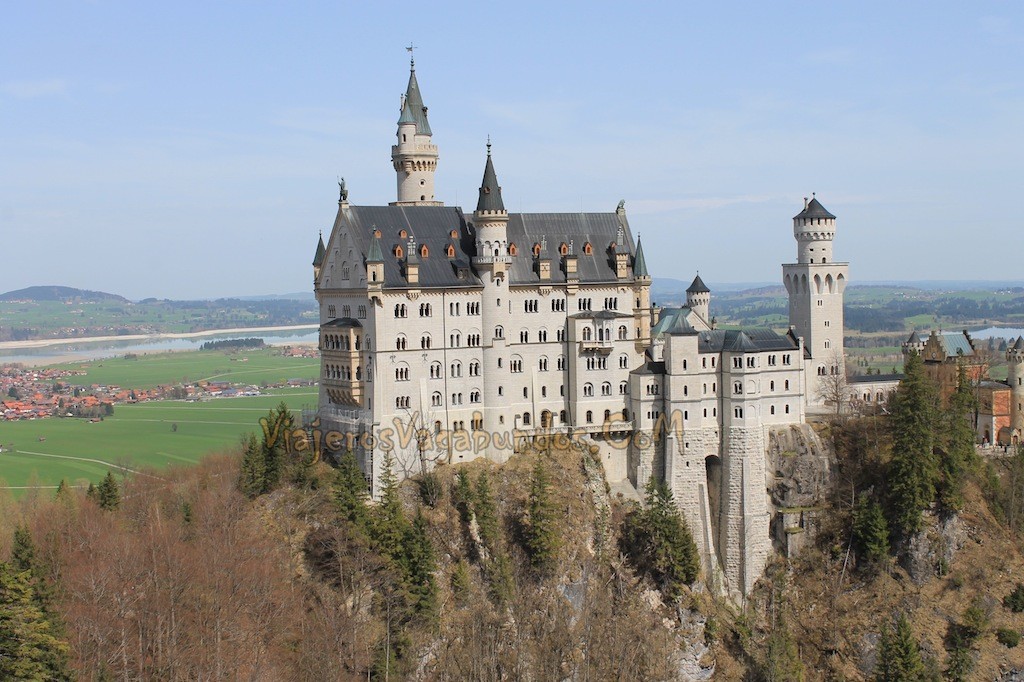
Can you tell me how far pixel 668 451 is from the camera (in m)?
94.9

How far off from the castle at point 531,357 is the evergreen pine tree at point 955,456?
10531 mm

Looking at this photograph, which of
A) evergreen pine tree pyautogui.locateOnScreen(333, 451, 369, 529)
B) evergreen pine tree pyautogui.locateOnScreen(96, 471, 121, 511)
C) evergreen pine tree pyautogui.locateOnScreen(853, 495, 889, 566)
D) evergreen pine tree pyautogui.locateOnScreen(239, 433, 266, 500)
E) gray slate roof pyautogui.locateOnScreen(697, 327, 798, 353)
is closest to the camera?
evergreen pine tree pyautogui.locateOnScreen(333, 451, 369, 529)

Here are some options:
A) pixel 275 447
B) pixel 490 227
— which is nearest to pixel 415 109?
pixel 490 227

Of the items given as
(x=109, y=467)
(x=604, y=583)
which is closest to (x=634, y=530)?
(x=604, y=583)

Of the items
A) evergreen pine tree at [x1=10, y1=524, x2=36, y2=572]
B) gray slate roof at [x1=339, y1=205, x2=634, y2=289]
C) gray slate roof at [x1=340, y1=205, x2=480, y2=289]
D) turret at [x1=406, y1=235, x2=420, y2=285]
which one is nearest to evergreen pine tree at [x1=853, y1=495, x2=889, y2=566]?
gray slate roof at [x1=339, y1=205, x2=634, y2=289]

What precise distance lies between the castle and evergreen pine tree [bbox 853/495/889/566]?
260 inches

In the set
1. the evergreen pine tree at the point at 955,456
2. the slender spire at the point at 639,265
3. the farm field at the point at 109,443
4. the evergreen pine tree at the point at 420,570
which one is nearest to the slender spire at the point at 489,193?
the slender spire at the point at 639,265

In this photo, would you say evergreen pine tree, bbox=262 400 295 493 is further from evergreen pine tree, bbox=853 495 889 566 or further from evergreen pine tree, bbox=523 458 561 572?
evergreen pine tree, bbox=853 495 889 566

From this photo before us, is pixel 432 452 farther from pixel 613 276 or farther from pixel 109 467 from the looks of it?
pixel 109 467

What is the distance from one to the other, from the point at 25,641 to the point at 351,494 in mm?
23570

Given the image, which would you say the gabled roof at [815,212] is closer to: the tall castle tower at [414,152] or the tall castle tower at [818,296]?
the tall castle tower at [818,296]

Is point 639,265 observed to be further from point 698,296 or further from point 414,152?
point 414,152

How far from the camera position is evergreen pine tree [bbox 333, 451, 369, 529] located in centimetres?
8288

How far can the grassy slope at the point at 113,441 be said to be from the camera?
138750mm
